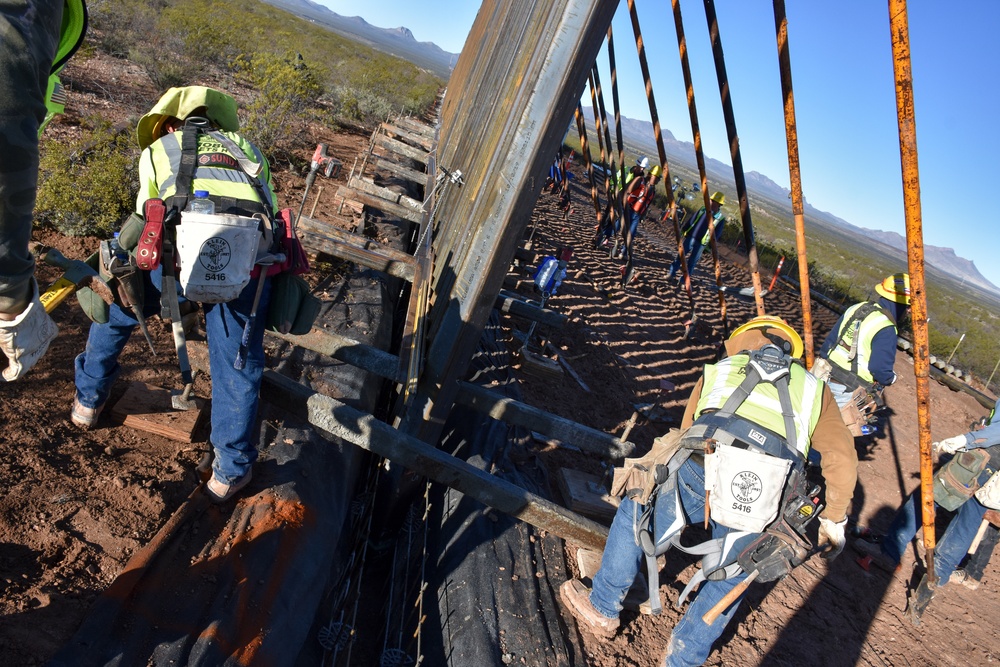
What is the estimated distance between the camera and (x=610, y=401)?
6.48 metres

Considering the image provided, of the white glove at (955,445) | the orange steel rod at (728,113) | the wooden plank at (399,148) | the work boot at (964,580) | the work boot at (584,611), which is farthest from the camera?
the wooden plank at (399,148)

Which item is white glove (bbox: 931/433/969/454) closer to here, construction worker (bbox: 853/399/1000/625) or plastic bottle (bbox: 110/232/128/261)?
construction worker (bbox: 853/399/1000/625)

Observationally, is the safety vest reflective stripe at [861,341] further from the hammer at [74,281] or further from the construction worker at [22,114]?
the construction worker at [22,114]

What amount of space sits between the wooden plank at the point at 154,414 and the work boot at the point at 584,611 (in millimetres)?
2087

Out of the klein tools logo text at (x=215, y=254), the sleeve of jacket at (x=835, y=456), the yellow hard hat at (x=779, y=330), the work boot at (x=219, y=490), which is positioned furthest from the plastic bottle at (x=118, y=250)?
the sleeve of jacket at (x=835, y=456)

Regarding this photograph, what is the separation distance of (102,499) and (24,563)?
1.18ft

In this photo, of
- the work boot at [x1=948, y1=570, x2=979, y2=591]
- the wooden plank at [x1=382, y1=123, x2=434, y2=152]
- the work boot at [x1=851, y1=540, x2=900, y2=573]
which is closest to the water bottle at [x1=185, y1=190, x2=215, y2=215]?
the work boot at [x1=851, y1=540, x2=900, y2=573]

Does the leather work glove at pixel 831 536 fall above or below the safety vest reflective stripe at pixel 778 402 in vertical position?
below

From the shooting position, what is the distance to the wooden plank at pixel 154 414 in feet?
8.55

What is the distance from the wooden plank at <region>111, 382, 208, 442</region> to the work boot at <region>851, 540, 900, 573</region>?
550 centimetres

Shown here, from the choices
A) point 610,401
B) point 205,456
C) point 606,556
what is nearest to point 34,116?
point 205,456

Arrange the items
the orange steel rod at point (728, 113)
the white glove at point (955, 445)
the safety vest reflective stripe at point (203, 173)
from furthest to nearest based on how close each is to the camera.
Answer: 1. the white glove at point (955, 445)
2. the orange steel rod at point (728, 113)
3. the safety vest reflective stripe at point (203, 173)

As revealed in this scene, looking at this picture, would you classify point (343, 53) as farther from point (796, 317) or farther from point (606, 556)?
point (606, 556)

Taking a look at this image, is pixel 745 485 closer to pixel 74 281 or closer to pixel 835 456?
pixel 835 456
